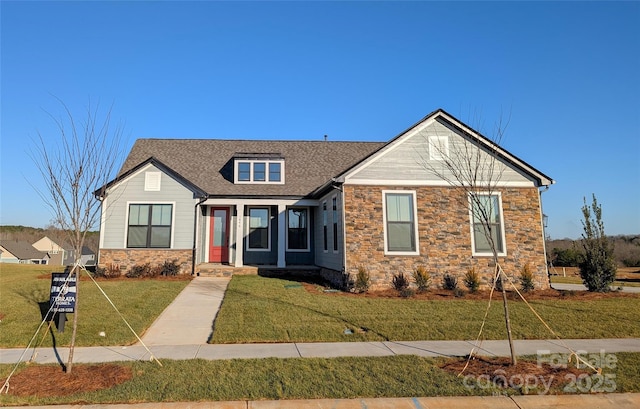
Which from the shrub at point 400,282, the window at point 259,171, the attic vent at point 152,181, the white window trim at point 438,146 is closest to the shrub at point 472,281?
the shrub at point 400,282

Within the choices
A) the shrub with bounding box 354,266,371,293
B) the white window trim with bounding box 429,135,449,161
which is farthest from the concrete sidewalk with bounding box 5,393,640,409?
the white window trim with bounding box 429,135,449,161

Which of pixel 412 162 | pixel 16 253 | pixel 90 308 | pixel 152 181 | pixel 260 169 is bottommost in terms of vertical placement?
pixel 90 308

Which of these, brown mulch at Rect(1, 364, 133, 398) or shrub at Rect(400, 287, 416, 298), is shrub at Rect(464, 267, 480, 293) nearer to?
shrub at Rect(400, 287, 416, 298)

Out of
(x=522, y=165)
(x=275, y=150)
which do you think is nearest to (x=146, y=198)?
(x=275, y=150)

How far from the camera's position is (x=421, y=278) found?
12.5 m

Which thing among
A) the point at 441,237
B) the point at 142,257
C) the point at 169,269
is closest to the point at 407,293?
the point at 441,237

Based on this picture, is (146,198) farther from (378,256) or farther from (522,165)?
(522,165)

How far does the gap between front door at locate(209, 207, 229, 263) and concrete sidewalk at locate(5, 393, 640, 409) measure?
43.8 ft

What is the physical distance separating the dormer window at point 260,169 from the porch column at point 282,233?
79.0 inches

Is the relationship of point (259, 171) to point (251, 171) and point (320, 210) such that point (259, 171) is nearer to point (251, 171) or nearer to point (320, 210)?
point (251, 171)

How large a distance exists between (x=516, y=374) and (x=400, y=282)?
285 inches

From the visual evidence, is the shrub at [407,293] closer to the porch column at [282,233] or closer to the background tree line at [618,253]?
the porch column at [282,233]

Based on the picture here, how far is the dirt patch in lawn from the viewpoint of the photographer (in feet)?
16.0

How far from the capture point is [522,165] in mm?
13664
